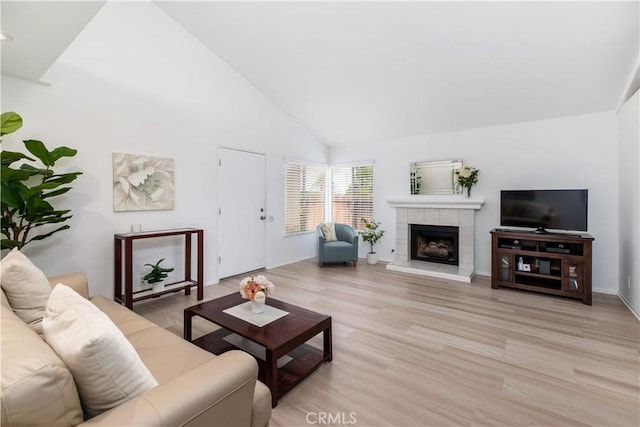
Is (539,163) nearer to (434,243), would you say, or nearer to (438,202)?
(438,202)

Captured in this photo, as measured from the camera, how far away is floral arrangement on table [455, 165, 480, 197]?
4.88 m

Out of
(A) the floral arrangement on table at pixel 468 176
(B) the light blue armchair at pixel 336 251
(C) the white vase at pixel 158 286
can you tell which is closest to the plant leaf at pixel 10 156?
(C) the white vase at pixel 158 286

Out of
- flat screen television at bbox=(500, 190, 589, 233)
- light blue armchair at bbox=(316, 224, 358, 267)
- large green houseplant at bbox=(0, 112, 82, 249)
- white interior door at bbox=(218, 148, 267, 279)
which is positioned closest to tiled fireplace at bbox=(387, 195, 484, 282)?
flat screen television at bbox=(500, 190, 589, 233)

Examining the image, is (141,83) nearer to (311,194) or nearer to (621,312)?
(311,194)

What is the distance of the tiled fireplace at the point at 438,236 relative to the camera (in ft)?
16.1

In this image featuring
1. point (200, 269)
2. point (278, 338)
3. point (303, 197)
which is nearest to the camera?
point (278, 338)

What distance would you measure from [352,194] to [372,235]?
43.0 inches

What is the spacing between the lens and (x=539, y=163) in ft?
14.6

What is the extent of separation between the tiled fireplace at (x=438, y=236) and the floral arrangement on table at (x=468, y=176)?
264 mm

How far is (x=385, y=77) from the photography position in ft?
13.3

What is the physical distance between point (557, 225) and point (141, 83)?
560 cm

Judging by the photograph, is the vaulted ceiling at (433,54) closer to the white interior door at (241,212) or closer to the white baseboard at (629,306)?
the white interior door at (241,212)

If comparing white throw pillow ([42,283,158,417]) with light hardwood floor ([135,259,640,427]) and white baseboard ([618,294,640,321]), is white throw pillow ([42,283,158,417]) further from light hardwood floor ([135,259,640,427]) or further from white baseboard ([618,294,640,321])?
white baseboard ([618,294,640,321])

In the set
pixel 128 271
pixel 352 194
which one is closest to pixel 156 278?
pixel 128 271
